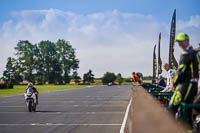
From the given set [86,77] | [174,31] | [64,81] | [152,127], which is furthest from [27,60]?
[152,127]

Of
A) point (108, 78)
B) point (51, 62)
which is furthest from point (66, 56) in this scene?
point (108, 78)

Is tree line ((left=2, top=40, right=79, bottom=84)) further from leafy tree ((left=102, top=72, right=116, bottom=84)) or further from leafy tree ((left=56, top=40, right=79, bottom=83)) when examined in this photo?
leafy tree ((left=102, top=72, right=116, bottom=84))

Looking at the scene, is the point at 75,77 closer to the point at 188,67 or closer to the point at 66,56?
the point at 66,56

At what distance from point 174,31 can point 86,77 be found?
14604cm

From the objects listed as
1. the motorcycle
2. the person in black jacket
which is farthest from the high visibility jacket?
the motorcycle

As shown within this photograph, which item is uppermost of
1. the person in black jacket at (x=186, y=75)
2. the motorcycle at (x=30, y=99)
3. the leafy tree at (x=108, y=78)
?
the leafy tree at (x=108, y=78)

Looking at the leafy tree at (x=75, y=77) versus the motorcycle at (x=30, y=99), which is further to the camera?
the leafy tree at (x=75, y=77)

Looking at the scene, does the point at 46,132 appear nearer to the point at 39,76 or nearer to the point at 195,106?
the point at 195,106

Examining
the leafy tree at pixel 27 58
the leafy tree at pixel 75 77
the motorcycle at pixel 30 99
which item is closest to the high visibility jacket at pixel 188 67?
the motorcycle at pixel 30 99

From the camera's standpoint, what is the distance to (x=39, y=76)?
406 ft

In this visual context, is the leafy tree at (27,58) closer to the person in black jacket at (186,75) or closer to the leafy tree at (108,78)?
the leafy tree at (108,78)

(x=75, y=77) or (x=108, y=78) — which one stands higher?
(x=75, y=77)

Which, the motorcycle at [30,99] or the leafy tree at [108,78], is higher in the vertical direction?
the leafy tree at [108,78]

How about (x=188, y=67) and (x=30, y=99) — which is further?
(x=30, y=99)
